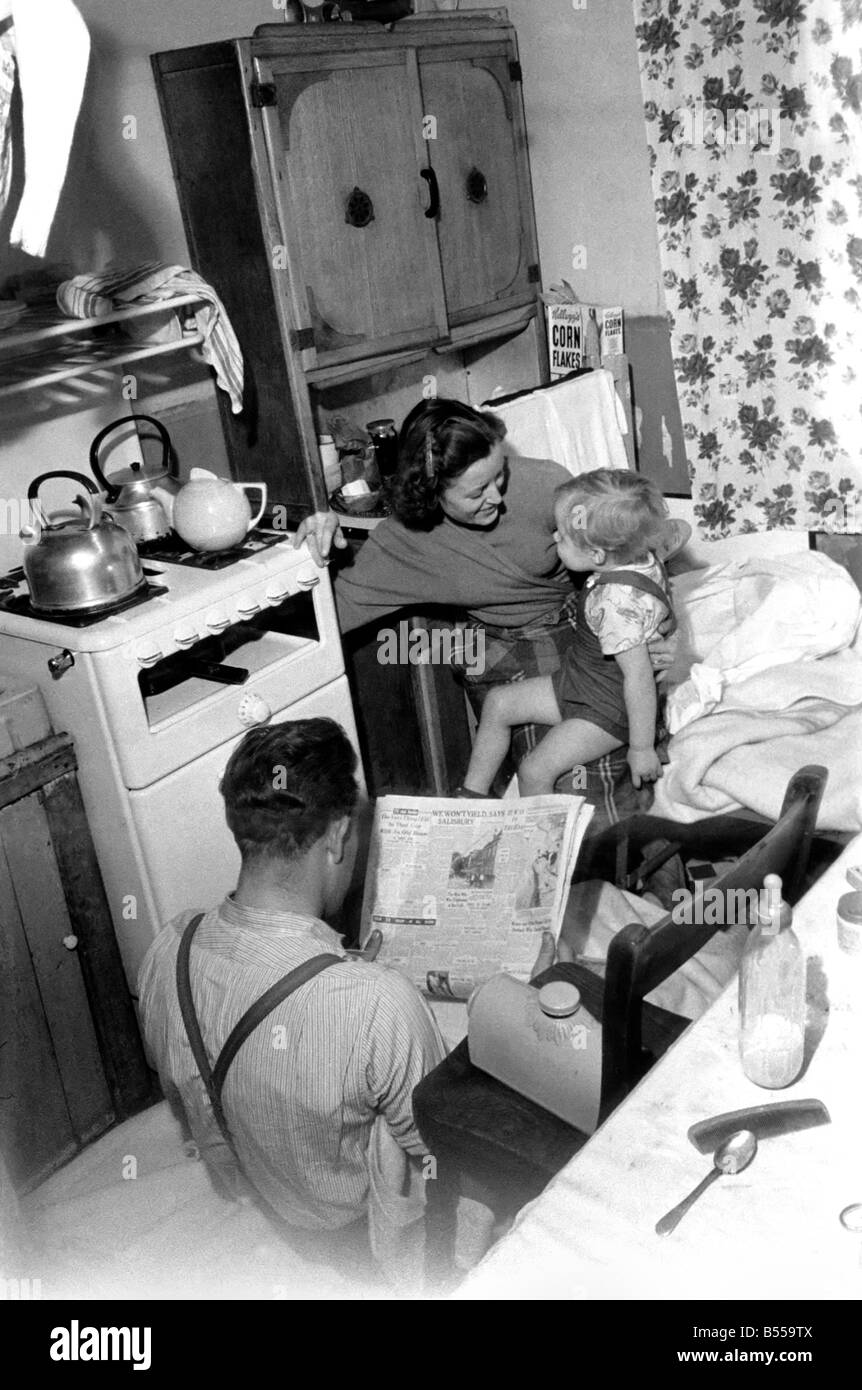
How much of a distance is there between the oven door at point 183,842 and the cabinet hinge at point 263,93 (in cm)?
136

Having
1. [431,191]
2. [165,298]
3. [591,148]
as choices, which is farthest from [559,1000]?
[591,148]

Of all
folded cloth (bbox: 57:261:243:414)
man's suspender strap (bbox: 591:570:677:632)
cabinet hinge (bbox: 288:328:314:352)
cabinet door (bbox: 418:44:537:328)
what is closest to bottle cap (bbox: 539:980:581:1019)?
man's suspender strap (bbox: 591:570:677:632)

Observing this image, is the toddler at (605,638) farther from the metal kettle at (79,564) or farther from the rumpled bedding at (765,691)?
the metal kettle at (79,564)

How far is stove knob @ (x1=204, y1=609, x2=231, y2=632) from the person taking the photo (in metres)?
2.25

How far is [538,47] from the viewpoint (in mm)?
3387

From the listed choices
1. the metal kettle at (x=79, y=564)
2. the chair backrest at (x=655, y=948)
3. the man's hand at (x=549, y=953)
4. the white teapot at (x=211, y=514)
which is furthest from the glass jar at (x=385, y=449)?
the chair backrest at (x=655, y=948)

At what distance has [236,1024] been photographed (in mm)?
1540

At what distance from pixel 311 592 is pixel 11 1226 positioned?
53.8 inches

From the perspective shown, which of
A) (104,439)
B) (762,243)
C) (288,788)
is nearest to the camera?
(288,788)

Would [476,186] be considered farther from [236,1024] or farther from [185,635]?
[236,1024]

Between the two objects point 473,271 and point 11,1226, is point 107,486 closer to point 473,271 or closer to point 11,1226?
point 473,271

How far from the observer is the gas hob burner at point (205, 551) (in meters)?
2.40

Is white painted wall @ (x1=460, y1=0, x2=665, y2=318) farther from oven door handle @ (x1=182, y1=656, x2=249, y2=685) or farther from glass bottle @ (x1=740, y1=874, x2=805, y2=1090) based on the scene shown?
glass bottle @ (x1=740, y1=874, x2=805, y2=1090)

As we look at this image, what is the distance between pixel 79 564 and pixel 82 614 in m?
0.09
